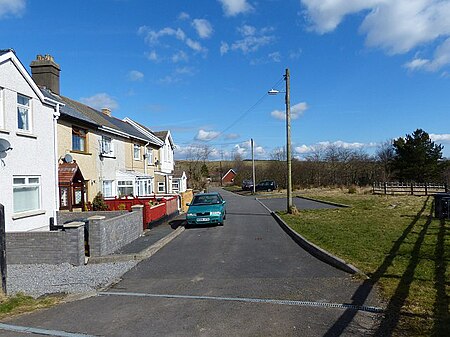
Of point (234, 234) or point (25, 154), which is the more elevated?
point (25, 154)

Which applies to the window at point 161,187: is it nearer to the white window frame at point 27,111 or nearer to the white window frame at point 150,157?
the white window frame at point 150,157

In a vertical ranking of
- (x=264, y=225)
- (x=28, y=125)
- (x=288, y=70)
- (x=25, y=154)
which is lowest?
(x=264, y=225)

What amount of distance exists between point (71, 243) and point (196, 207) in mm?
8014

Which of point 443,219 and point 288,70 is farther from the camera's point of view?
point 288,70

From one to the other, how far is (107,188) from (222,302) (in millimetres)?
17291

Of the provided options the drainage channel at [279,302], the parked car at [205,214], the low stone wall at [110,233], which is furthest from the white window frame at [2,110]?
the parked car at [205,214]

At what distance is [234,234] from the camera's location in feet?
45.7

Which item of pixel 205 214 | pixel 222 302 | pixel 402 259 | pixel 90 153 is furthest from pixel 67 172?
pixel 402 259

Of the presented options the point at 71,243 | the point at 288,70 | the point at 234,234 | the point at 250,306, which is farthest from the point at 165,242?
the point at 288,70

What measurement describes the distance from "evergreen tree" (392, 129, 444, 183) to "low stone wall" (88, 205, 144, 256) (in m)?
49.3

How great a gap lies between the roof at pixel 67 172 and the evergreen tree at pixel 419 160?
160 feet

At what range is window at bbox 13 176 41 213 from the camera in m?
11.5

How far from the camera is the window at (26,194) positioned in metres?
11.5

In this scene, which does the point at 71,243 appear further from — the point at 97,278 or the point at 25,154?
the point at 25,154
